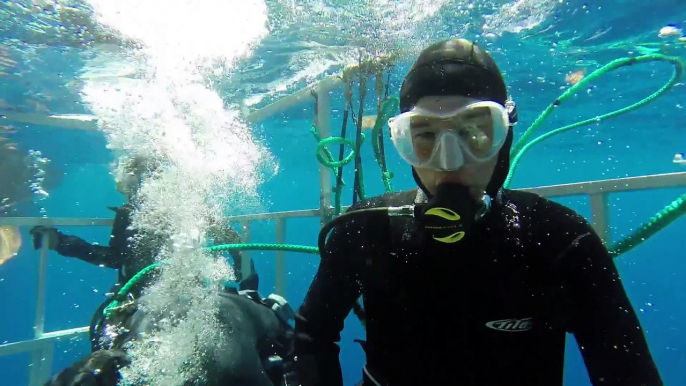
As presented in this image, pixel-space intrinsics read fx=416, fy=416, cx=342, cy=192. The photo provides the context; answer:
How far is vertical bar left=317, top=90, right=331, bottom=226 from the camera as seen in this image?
5.13m

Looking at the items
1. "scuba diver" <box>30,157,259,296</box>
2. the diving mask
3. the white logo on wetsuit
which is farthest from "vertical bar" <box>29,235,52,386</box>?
the white logo on wetsuit

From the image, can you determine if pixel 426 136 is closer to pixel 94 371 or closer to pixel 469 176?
pixel 469 176

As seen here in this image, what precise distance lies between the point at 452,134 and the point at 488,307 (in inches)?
31.7

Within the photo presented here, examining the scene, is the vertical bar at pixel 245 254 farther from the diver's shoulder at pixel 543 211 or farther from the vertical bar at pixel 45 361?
the diver's shoulder at pixel 543 211

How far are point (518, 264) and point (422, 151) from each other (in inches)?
27.1

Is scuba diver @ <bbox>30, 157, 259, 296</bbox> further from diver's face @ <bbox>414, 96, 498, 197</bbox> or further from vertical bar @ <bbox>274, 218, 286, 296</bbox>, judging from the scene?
diver's face @ <bbox>414, 96, 498, 197</bbox>

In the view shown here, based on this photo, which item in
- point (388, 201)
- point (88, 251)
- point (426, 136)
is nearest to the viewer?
point (426, 136)

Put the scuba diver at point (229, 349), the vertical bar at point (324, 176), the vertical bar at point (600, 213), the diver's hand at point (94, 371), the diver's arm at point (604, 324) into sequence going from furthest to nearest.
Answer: the vertical bar at point (324, 176)
the vertical bar at point (600, 213)
the scuba diver at point (229, 349)
the diver's hand at point (94, 371)
the diver's arm at point (604, 324)

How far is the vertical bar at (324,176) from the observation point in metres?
5.13

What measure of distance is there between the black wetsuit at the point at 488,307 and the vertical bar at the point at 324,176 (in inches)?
118

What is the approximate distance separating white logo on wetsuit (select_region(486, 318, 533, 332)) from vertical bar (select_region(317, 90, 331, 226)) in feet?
11.0

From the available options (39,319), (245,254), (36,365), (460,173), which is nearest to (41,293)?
(39,319)

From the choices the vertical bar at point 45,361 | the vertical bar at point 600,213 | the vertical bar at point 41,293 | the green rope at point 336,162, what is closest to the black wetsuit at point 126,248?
A: the vertical bar at point 41,293

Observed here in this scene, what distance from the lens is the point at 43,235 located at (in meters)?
6.61
